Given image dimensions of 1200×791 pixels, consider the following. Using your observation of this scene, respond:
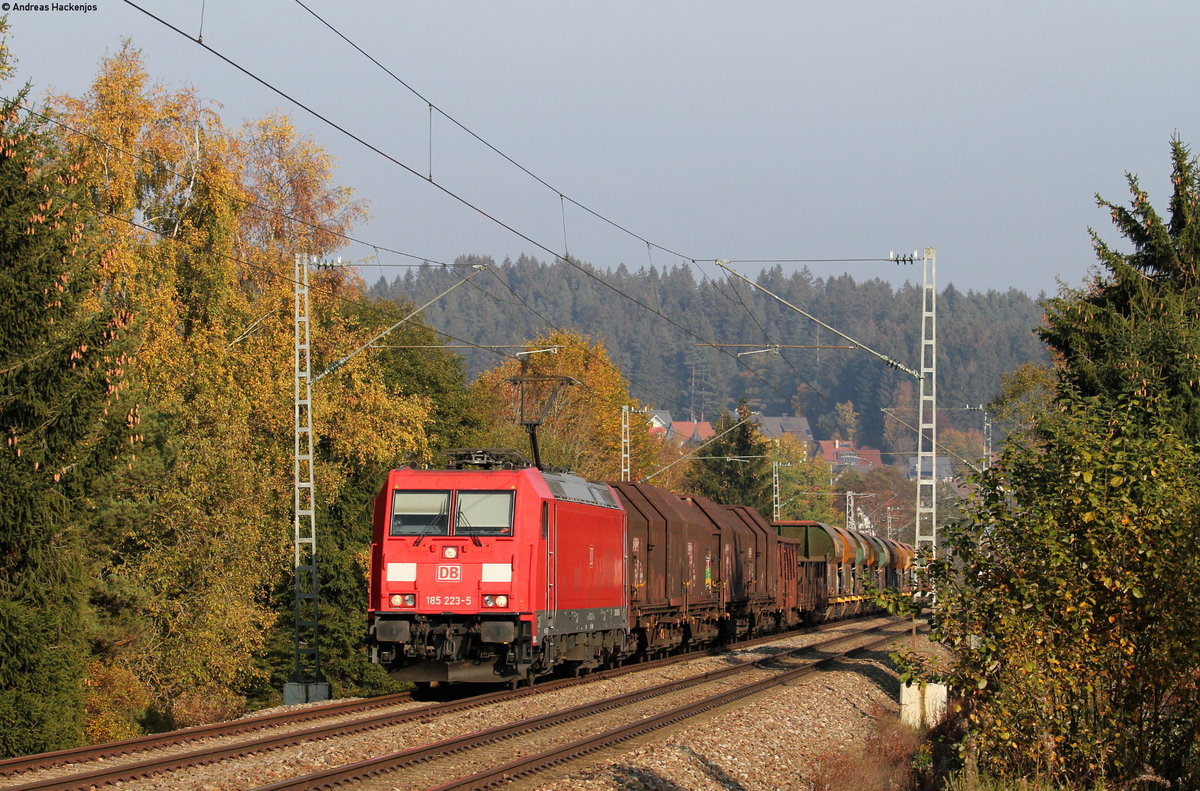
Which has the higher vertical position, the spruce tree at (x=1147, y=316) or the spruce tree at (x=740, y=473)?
the spruce tree at (x=1147, y=316)

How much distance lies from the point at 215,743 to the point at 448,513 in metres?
6.05

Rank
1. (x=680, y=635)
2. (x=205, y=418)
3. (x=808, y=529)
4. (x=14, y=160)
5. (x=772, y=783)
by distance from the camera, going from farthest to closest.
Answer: (x=808, y=529) < (x=205, y=418) < (x=680, y=635) < (x=14, y=160) < (x=772, y=783)

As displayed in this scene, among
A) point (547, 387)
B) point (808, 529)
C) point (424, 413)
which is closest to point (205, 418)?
point (424, 413)

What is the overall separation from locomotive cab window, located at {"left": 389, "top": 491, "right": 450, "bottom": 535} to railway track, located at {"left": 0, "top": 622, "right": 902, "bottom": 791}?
8.19 feet

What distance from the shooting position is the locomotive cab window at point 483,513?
64.0 ft

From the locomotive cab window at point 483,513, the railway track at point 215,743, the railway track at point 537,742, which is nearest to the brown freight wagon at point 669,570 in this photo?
the railway track at point 537,742

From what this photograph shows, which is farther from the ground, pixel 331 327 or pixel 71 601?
pixel 331 327

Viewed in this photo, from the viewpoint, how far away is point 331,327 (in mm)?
49844

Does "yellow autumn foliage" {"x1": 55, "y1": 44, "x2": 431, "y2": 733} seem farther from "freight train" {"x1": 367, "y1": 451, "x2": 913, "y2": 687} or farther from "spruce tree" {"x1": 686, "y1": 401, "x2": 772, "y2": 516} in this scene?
"spruce tree" {"x1": 686, "y1": 401, "x2": 772, "y2": 516}

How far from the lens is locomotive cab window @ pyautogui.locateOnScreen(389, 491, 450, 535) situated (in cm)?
1970

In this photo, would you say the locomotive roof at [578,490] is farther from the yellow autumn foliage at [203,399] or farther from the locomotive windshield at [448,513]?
the yellow autumn foliage at [203,399]

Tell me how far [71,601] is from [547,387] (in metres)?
55.8

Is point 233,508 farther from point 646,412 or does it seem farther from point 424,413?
point 646,412

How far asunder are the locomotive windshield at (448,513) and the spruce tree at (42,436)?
15.7 ft
